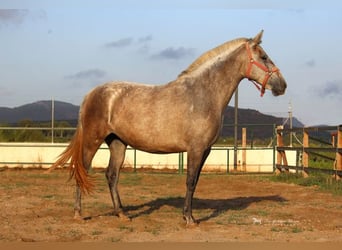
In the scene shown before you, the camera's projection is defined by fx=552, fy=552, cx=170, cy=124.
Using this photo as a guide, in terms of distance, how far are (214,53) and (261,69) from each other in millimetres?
685

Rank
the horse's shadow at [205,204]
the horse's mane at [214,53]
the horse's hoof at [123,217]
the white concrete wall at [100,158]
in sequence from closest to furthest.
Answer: the horse's hoof at [123,217], the horse's mane at [214,53], the horse's shadow at [205,204], the white concrete wall at [100,158]

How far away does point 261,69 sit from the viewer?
7.57 metres

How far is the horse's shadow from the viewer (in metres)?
8.36

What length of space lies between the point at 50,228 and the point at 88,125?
1592 millimetres

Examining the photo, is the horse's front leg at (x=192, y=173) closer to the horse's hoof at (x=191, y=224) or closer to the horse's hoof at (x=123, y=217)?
the horse's hoof at (x=191, y=224)

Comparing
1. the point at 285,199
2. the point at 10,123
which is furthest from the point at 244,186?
the point at 10,123

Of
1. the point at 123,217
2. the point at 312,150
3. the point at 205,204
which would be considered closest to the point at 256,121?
the point at 312,150

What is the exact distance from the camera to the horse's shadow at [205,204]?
8360mm

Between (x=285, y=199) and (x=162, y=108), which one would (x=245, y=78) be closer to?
(x=162, y=108)

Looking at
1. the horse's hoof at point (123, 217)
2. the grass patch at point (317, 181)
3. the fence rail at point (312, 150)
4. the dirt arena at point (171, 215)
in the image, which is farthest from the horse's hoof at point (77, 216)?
the fence rail at point (312, 150)

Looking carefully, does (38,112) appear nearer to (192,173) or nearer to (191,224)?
(192,173)

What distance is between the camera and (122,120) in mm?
7488

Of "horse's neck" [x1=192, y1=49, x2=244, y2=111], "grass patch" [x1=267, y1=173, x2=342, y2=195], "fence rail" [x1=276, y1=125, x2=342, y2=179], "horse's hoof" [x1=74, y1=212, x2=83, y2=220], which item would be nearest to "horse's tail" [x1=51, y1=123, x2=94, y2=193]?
"horse's hoof" [x1=74, y1=212, x2=83, y2=220]

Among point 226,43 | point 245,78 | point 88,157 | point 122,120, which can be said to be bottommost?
point 88,157
